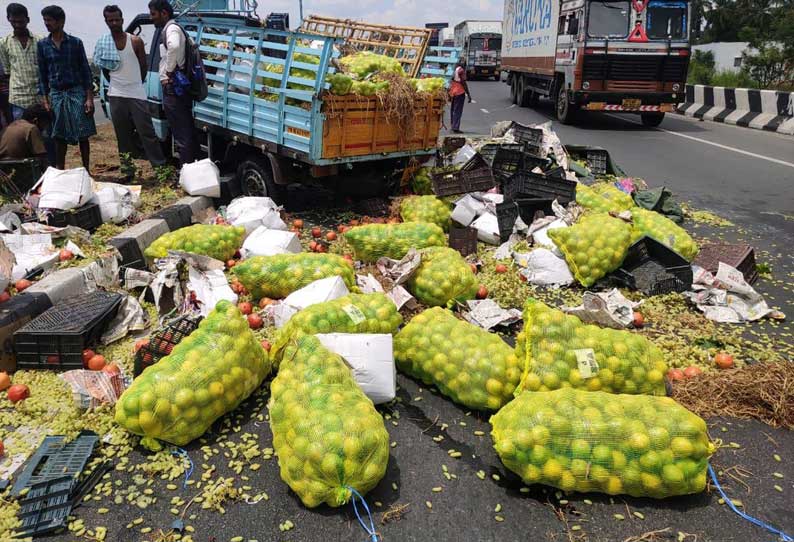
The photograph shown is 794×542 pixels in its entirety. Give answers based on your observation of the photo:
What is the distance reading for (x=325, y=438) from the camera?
262cm

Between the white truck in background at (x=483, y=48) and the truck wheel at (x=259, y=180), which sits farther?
the white truck in background at (x=483, y=48)

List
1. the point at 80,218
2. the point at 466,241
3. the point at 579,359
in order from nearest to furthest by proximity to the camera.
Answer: the point at 579,359
the point at 80,218
the point at 466,241

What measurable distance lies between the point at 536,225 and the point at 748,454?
3.49m

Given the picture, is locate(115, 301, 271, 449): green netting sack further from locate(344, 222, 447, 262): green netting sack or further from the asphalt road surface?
locate(344, 222, 447, 262): green netting sack

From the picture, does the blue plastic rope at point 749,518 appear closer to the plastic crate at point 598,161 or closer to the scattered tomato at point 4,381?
the scattered tomato at point 4,381

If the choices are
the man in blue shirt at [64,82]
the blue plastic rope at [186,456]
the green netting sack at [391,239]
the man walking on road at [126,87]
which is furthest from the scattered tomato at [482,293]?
the man in blue shirt at [64,82]

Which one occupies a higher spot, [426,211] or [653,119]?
[653,119]

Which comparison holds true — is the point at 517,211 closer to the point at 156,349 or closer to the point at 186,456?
the point at 156,349

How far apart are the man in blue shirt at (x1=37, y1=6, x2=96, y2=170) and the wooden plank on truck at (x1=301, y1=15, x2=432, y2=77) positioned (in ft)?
11.0

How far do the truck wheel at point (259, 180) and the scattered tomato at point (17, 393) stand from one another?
13.0 ft

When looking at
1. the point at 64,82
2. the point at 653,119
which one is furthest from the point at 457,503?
the point at 653,119

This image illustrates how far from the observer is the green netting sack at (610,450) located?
272 centimetres

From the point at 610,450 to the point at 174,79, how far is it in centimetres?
648

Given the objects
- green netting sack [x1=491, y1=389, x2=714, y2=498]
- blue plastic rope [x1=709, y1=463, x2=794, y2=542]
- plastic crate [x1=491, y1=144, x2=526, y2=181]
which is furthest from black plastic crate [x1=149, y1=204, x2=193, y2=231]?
blue plastic rope [x1=709, y1=463, x2=794, y2=542]
